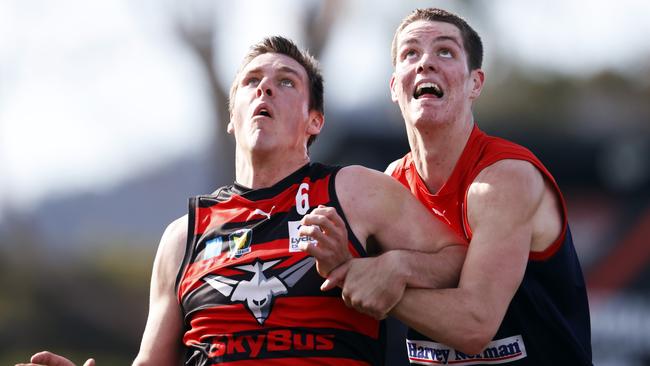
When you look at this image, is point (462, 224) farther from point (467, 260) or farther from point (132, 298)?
point (132, 298)

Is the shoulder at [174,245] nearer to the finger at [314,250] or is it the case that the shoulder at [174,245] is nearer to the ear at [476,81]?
the finger at [314,250]

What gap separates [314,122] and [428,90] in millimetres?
610

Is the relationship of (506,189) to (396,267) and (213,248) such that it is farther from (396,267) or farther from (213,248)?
(213,248)

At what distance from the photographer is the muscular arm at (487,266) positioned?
483 centimetres

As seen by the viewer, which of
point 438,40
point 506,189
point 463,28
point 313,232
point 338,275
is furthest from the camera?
point 463,28

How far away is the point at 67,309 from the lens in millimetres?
16891

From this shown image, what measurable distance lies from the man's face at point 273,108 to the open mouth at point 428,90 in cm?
55

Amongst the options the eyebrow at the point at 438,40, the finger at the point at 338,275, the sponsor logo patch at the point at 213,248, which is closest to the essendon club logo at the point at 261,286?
the sponsor logo patch at the point at 213,248

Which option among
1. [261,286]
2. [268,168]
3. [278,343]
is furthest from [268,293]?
[268,168]

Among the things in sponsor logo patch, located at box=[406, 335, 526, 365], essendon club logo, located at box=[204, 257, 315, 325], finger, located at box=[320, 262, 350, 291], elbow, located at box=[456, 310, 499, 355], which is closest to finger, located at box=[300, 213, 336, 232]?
finger, located at box=[320, 262, 350, 291]

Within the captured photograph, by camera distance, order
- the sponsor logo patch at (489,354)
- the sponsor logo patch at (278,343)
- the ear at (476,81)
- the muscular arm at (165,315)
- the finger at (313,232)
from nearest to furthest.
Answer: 1. the finger at (313,232)
2. the sponsor logo patch at (278,343)
3. the sponsor logo patch at (489,354)
4. the muscular arm at (165,315)
5. the ear at (476,81)

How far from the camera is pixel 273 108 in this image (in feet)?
18.2

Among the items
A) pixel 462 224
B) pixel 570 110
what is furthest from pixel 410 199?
pixel 570 110

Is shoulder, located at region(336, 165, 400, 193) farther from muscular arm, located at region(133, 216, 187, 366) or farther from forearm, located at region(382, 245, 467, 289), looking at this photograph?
muscular arm, located at region(133, 216, 187, 366)
